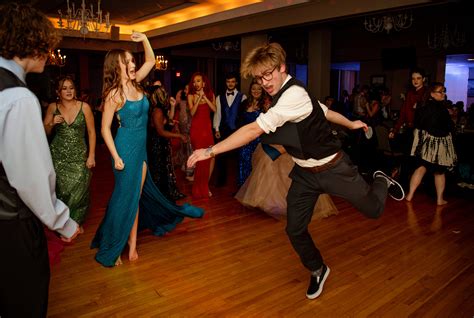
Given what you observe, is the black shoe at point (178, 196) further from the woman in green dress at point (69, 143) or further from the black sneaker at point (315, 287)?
the black sneaker at point (315, 287)

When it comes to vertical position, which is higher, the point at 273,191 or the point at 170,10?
the point at 170,10

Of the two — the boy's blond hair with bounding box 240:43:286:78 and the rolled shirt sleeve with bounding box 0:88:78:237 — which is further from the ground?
the boy's blond hair with bounding box 240:43:286:78

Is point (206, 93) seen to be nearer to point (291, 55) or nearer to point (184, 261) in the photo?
point (184, 261)

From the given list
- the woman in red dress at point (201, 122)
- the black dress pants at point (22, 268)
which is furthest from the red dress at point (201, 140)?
the black dress pants at point (22, 268)

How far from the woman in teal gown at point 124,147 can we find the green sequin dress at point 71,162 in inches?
Answer: 27.0

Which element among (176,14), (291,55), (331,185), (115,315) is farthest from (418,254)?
(291,55)

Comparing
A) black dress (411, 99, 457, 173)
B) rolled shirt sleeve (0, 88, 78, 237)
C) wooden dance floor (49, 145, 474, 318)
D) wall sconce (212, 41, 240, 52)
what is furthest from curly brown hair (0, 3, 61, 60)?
wall sconce (212, 41, 240, 52)

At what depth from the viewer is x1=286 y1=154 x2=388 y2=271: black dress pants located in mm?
2441

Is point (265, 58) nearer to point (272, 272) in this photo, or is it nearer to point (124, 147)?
point (124, 147)

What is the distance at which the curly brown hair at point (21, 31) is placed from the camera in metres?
1.31

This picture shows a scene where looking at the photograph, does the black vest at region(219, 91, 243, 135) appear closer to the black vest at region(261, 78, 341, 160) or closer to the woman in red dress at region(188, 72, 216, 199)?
the woman in red dress at region(188, 72, 216, 199)

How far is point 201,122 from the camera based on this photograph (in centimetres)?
543

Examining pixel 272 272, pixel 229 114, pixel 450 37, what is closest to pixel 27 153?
pixel 272 272

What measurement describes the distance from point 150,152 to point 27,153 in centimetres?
343
